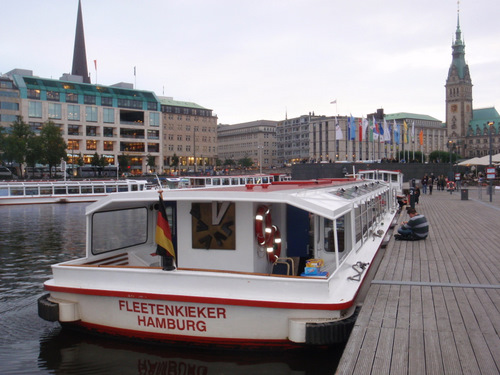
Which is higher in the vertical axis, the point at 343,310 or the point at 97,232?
the point at 97,232

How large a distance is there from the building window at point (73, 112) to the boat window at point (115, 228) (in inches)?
3730

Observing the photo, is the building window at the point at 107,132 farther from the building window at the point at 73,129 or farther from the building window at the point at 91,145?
the building window at the point at 73,129

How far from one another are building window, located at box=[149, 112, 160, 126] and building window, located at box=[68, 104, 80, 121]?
1761 cm

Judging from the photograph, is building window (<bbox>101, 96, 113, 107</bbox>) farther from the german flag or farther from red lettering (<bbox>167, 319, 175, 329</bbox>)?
red lettering (<bbox>167, 319, 175, 329</bbox>)

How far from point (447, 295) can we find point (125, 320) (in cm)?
648

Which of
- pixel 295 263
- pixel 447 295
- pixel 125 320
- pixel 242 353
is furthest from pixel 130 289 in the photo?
pixel 447 295

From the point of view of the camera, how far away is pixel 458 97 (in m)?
192

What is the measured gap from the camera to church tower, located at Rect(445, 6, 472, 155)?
187250mm

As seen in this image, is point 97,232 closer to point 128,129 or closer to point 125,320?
point 125,320

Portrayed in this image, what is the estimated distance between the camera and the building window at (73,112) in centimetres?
9812

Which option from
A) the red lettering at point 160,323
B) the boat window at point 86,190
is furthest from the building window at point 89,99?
the red lettering at point 160,323

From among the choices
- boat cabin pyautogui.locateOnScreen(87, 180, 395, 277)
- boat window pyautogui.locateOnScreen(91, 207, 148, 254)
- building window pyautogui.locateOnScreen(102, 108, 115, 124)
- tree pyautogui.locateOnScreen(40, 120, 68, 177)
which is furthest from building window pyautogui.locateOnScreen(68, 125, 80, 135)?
boat window pyautogui.locateOnScreen(91, 207, 148, 254)

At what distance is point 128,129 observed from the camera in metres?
108

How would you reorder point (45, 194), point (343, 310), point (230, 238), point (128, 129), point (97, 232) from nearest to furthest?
point (343, 310), point (230, 238), point (97, 232), point (45, 194), point (128, 129)
